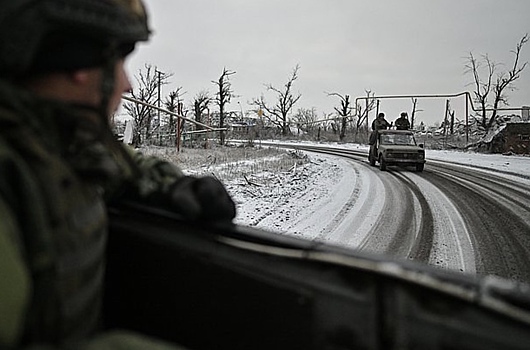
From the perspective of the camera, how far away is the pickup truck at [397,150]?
622 inches

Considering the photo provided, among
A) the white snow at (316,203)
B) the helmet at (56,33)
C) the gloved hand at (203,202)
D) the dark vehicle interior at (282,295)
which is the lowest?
the white snow at (316,203)

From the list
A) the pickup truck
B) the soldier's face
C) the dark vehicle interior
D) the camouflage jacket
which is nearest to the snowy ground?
the pickup truck

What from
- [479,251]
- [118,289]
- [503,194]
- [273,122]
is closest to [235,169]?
[503,194]

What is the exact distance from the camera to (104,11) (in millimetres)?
1065

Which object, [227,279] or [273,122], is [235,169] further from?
[273,122]

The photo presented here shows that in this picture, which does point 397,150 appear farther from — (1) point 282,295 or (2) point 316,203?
(1) point 282,295

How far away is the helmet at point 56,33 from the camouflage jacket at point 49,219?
0.08 meters

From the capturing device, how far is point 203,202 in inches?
52.6

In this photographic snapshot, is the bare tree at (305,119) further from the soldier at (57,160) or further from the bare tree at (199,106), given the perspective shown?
the soldier at (57,160)

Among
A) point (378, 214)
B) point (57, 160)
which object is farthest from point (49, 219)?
point (378, 214)

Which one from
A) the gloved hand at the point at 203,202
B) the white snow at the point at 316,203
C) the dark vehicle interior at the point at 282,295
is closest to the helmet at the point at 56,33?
the gloved hand at the point at 203,202

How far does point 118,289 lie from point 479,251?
5.67 m

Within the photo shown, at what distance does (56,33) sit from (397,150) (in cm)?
1602

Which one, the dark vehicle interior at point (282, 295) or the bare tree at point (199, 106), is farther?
the bare tree at point (199, 106)
